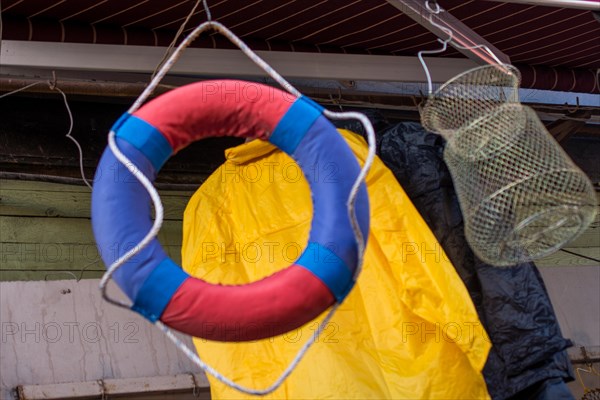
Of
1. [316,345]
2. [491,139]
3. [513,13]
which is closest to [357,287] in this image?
[316,345]

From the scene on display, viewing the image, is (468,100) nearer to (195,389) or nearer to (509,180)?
(509,180)

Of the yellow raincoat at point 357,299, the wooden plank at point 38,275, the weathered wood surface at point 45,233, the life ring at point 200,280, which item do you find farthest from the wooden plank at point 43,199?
the life ring at point 200,280

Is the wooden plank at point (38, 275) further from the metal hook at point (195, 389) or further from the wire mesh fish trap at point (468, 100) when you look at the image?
the wire mesh fish trap at point (468, 100)

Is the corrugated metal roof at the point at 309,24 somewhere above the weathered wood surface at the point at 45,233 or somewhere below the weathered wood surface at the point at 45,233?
above

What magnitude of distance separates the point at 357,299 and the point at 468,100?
2.36 ft

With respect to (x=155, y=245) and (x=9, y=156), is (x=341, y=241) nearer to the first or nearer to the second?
(x=155, y=245)

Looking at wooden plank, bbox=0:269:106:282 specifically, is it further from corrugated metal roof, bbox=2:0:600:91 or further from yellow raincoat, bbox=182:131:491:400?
corrugated metal roof, bbox=2:0:600:91

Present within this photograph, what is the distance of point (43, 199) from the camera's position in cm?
361

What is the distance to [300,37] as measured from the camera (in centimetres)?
327

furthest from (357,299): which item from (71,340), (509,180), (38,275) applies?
(38,275)

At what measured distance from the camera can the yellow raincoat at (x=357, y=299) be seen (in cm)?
271

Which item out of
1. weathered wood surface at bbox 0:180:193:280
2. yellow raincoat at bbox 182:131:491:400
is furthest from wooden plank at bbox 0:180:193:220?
yellow raincoat at bbox 182:131:491:400

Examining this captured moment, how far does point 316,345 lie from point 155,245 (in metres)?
0.88

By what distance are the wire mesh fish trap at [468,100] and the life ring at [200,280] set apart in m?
0.61
